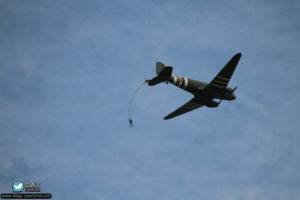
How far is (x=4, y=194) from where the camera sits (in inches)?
2077

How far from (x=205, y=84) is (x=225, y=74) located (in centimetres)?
323

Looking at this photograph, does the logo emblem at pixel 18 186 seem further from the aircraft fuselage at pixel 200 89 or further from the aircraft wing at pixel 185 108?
the aircraft fuselage at pixel 200 89

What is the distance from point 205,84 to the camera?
5425 centimetres

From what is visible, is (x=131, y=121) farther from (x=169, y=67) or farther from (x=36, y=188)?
(x=36, y=188)

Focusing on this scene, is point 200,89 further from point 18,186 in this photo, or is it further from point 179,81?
point 18,186

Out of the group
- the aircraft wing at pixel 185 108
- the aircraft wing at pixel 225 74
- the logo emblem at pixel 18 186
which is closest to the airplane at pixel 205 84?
the aircraft wing at pixel 225 74

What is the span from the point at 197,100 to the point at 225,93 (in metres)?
4.10

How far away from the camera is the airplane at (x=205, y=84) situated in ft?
169

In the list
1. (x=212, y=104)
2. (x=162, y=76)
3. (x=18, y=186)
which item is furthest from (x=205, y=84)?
(x=18, y=186)

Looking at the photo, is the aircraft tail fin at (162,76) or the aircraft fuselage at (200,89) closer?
the aircraft tail fin at (162,76)

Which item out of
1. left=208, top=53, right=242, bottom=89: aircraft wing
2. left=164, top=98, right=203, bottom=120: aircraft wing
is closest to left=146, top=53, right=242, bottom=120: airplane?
left=208, top=53, right=242, bottom=89: aircraft wing

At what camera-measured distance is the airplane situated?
169 feet

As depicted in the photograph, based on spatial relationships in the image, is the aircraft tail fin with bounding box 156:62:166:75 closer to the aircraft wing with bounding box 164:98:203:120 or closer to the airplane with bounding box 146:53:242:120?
the airplane with bounding box 146:53:242:120

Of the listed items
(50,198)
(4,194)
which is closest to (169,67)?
(50,198)
